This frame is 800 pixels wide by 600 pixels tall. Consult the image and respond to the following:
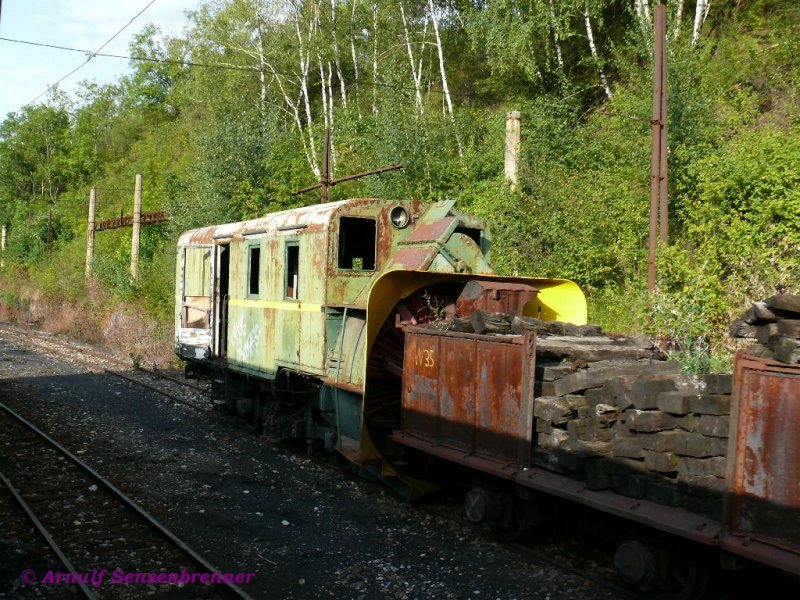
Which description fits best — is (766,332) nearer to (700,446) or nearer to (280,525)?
(700,446)

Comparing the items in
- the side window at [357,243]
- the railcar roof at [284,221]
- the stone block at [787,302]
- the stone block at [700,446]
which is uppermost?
the railcar roof at [284,221]

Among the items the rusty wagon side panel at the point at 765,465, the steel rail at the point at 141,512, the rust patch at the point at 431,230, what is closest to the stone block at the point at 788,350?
the rusty wagon side panel at the point at 765,465

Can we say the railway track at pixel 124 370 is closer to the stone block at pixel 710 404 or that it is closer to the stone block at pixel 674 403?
A: the stone block at pixel 674 403

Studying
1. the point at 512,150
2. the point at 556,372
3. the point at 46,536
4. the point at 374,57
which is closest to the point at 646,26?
the point at 512,150

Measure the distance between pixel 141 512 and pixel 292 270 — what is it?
396 centimetres

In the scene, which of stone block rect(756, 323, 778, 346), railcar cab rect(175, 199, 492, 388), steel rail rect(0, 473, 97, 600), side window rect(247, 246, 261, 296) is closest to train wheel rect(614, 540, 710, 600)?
stone block rect(756, 323, 778, 346)

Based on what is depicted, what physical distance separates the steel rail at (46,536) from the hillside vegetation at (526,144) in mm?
5057

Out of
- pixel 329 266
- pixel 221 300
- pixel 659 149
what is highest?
pixel 659 149

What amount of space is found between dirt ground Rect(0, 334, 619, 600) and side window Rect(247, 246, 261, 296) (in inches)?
90.8

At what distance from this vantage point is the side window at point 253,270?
11.8 m

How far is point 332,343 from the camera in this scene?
937 cm

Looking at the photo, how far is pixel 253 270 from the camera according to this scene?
11.9 m

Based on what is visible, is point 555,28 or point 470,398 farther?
point 555,28

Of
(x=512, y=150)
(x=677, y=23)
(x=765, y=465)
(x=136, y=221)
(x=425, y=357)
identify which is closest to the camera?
(x=765, y=465)
